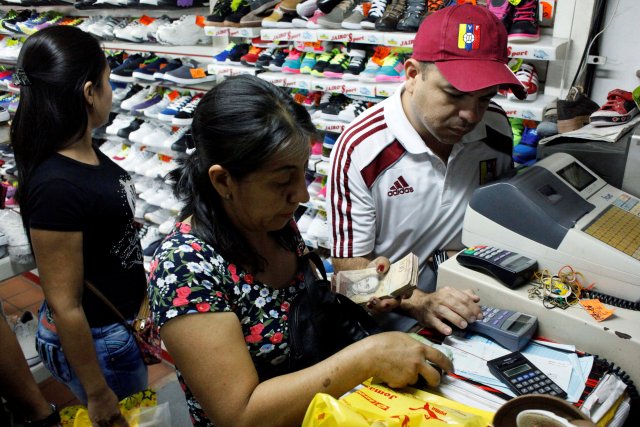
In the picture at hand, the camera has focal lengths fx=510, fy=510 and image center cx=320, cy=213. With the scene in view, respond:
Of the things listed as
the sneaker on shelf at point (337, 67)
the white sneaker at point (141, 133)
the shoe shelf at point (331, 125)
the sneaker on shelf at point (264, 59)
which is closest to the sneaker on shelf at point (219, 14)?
the sneaker on shelf at point (264, 59)

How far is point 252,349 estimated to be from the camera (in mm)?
1147

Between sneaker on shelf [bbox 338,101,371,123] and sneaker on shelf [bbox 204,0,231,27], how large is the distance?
1.10 m

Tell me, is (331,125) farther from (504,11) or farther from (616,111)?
(616,111)

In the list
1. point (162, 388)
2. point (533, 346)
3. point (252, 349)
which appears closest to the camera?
point (252, 349)


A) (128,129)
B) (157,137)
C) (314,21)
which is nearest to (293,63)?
(314,21)

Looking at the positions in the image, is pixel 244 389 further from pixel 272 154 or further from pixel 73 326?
pixel 73 326

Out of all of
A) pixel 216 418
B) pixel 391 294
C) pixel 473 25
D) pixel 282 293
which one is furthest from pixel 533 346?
pixel 473 25

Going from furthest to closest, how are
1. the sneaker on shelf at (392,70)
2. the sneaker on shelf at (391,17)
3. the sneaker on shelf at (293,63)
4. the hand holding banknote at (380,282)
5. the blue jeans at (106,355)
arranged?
1. the sneaker on shelf at (293,63)
2. the sneaker on shelf at (392,70)
3. the sneaker on shelf at (391,17)
4. the blue jeans at (106,355)
5. the hand holding banknote at (380,282)

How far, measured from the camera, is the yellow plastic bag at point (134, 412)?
1755 mm

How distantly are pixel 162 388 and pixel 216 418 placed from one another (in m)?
2.32

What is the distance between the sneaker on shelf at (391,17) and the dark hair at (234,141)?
63.7 inches

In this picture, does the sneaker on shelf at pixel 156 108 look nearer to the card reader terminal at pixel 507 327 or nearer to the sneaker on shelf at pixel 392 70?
the sneaker on shelf at pixel 392 70

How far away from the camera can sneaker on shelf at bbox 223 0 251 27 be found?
10.9ft

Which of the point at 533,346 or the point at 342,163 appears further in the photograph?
the point at 342,163
